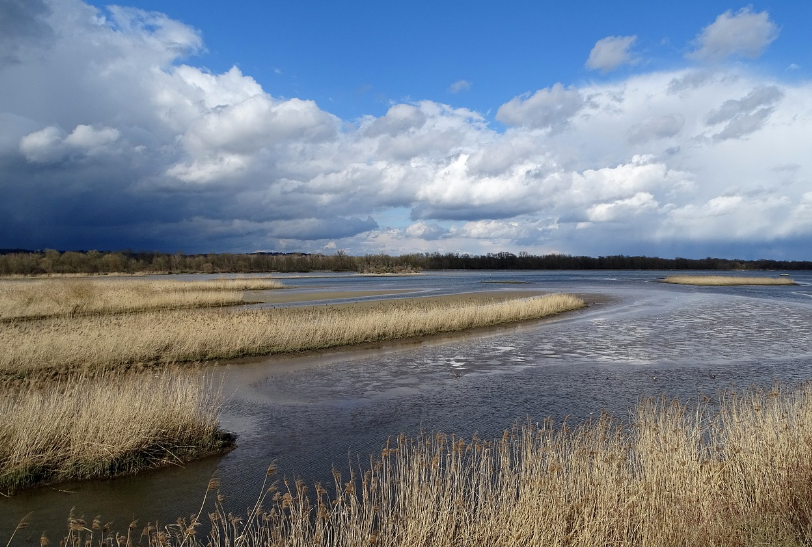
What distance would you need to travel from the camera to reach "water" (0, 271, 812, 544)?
829cm

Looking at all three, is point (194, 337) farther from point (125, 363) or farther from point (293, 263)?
point (293, 263)

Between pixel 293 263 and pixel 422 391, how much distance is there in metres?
151

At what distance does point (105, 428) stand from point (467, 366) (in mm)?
11731

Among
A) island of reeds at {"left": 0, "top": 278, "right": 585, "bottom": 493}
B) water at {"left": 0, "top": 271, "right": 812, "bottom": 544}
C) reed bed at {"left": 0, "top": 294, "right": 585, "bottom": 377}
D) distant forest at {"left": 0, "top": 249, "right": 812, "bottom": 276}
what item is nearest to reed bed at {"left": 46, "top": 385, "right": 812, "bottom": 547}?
water at {"left": 0, "top": 271, "right": 812, "bottom": 544}

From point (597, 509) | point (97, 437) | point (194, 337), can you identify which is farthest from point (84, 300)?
point (597, 509)

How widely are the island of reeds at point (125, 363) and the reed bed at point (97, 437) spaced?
17 millimetres

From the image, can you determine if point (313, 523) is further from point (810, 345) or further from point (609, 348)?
point (810, 345)

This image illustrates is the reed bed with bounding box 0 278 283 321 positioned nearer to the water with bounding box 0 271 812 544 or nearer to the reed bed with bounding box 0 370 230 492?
the water with bounding box 0 271 812 544

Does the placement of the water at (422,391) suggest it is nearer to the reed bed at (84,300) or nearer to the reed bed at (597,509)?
the reed bed at (597,509)

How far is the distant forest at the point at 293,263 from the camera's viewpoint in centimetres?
10931

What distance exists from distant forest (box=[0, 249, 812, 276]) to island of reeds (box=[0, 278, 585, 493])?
264ft

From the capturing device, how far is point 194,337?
67.3 feet

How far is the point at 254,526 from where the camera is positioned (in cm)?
705

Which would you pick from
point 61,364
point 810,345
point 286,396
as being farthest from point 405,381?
point 810,345
